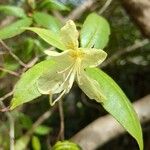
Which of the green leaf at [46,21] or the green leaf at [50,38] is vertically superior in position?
the green leaf at [50,38]

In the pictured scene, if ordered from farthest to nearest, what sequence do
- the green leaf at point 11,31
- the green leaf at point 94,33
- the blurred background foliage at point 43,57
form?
the blurred background foliage at point 43,57
the green leaf at point 11,31
the green leaf at point 94,33

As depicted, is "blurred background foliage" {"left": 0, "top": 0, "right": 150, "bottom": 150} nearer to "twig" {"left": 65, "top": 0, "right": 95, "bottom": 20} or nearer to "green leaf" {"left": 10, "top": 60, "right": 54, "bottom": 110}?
"twig" {"left": 65, "top": 0, "right": 95, "bottom": 20}

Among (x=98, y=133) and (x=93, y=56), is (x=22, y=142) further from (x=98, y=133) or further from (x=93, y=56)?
(x=93, y=56)

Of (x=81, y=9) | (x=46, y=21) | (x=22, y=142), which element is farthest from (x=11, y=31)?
(x=22, y=142)

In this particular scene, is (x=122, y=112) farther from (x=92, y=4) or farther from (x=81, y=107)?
(x=81, y=107)

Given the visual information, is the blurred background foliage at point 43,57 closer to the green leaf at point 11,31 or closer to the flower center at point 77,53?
the green leaf at point 11,31

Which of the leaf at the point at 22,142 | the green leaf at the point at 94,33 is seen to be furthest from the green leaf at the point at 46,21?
the leaf at the point at 22,142
